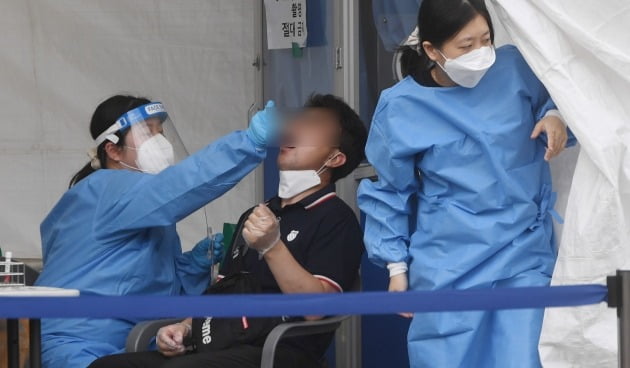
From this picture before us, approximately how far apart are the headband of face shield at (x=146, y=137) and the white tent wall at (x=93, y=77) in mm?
1097

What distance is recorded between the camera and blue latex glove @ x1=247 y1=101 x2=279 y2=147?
3.13m

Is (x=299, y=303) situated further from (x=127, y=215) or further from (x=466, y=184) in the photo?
(x=127, y=215)

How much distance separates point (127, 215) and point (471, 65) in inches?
46.6

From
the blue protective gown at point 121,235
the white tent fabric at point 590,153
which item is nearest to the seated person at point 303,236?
the blue protective gown at point 121,235

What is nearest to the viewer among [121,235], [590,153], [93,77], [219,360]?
[590,153]

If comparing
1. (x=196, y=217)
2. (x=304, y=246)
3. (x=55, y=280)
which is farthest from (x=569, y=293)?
(x=196, y=217)

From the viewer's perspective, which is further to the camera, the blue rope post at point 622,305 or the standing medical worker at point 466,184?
the standing medical worker at point 466,184

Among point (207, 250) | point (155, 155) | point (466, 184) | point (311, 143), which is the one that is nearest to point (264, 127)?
point (311, 143)

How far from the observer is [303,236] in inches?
129

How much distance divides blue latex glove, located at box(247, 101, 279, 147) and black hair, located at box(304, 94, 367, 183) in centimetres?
27

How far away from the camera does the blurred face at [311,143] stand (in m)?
3.30

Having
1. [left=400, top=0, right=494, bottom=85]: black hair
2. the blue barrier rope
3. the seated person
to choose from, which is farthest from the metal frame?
the blue barrier rope

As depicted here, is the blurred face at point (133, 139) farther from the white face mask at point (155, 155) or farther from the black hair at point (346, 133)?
the black hair at point (346, 133)

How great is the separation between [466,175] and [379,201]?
0.82 feet
